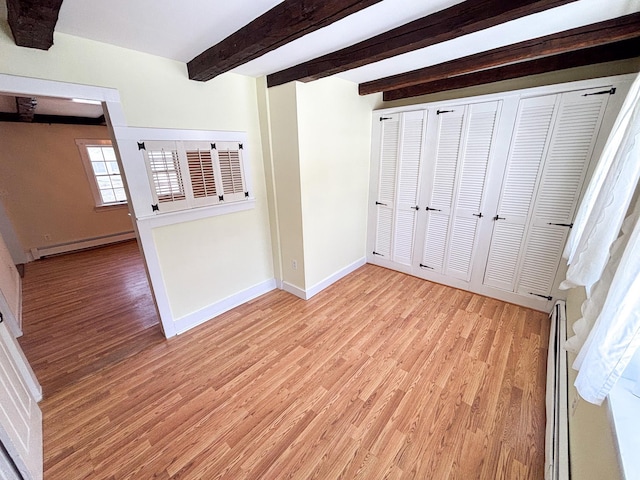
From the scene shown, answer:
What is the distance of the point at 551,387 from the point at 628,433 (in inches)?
42.3

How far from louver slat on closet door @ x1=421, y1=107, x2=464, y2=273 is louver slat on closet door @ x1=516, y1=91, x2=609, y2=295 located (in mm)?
779

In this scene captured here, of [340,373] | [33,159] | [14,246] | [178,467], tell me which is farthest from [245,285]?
[33,159]

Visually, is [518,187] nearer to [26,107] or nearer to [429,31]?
[429,31]

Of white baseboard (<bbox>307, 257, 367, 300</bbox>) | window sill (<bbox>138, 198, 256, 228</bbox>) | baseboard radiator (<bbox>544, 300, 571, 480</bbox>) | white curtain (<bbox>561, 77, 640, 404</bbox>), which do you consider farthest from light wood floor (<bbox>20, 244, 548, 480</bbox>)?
window sill (<bbox>138, 198, 256, 228</bbox>)

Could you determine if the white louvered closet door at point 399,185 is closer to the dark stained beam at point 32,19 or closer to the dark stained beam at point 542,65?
the dark stained beam at point 542,65

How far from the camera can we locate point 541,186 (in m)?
2.36

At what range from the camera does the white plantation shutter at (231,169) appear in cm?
243

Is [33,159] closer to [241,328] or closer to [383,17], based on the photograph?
[241,328]

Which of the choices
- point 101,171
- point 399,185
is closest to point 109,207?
point 101,171

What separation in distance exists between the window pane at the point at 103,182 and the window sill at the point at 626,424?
679 cm

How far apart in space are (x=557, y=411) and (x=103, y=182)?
22.7ft

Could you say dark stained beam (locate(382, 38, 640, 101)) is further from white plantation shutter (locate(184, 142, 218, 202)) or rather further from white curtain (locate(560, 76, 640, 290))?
white plantation shutter (locate(184, 142, 218, 202))

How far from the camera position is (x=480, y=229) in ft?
9.09

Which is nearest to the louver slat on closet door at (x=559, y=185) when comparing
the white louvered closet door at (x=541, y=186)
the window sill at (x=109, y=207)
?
the white louvered closet door at (x=541, y=186)
